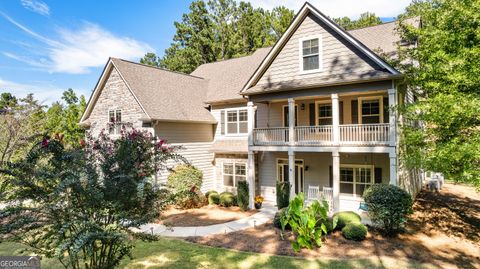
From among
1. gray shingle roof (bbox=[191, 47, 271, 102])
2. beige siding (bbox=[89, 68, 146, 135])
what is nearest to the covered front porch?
gray shingle roof (bbox=[191, 47, 271, 102])

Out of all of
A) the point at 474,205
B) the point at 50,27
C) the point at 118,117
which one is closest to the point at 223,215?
the point at 118,117

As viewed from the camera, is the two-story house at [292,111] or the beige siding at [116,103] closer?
the two-story house at [292,111]

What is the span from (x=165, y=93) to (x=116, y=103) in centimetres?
327

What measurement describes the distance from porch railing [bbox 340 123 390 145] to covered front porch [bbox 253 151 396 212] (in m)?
0.96

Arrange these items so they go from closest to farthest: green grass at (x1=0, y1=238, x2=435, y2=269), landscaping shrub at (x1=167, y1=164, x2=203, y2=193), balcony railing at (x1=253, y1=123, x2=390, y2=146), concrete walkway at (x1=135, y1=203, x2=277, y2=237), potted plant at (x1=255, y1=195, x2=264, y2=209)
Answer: green grass at (x1=0, y1=238, x2=435, y2=269) < concrete walkway at (x1=135, y1=203, x2=277, y2=237) < balcony railing at (x1=253, y1=123, x2=390, y2=146) < potted plant at (x1=255, y1=195, x2=264, y2=209) < landscaping shrub at (x1=167, y1=164, x2=203, y2=193)

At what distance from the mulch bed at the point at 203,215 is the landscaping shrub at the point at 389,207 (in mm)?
6273

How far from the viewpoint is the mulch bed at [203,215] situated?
536 inches

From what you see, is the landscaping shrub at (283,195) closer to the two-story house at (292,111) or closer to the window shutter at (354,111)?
the two-story house at (292,111)

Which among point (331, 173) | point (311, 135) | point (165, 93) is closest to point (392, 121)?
point (311, 135)

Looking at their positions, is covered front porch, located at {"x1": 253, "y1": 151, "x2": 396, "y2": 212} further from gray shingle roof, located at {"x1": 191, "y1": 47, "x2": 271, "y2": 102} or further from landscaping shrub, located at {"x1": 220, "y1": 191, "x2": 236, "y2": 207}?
gray shingle roof, located at {"x1": 191, "y1": 47, "x2": 271, "y2": 102}

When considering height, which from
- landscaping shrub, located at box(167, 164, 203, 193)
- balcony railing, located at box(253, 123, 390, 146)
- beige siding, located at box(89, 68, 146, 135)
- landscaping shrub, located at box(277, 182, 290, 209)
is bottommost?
landscaping shrub, located at box(277, 182, 290, 209)

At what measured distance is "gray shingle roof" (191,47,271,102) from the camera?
19380 millimetres

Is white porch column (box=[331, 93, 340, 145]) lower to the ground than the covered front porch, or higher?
higher

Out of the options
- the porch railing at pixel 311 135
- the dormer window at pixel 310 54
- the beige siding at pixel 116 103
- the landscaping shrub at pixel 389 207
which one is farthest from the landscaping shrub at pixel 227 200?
the dormer window at pixel 310 54
